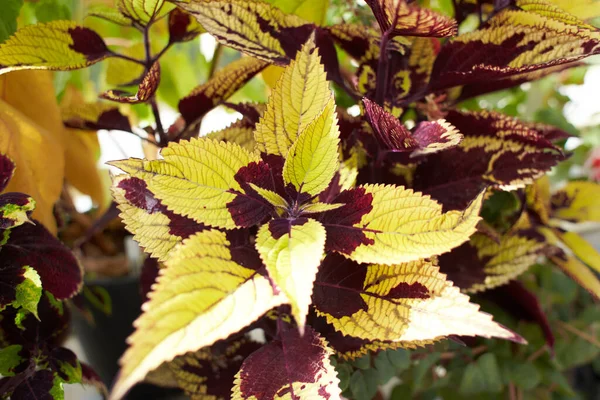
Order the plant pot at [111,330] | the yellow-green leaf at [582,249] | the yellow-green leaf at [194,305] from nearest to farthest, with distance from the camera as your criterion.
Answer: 1. the yellow-green leaf at [194,305]
2. the yellow-green leaf at [582,249]
3. the plant pot at [111,330]

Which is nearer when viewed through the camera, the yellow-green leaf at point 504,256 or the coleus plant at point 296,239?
the coleus plant at point 296,239

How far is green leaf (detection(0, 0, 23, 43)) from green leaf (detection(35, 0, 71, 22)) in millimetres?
65

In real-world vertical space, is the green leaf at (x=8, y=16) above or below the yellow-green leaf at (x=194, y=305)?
above

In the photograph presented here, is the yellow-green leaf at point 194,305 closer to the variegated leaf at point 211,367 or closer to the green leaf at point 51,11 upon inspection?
the variegated leaf at point 211,367

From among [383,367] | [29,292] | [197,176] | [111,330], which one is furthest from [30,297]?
[111,330]

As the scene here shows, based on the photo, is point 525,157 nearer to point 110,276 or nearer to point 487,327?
point 487,327

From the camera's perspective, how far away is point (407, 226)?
0.72 ft

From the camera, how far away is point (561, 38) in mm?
264

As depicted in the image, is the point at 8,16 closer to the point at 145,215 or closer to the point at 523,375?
the point at 145,215

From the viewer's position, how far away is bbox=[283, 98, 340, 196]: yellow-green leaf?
22cm

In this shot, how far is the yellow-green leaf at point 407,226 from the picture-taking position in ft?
0.68

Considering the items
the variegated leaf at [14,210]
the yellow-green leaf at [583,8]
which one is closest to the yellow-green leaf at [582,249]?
the yellow-green leaf at [583,8]

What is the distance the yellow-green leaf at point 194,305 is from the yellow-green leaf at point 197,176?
0.02 metres

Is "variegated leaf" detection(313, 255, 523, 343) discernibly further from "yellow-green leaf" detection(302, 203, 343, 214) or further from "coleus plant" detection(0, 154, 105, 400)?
"coleus plant" detection(0, 154, 105, 400)
